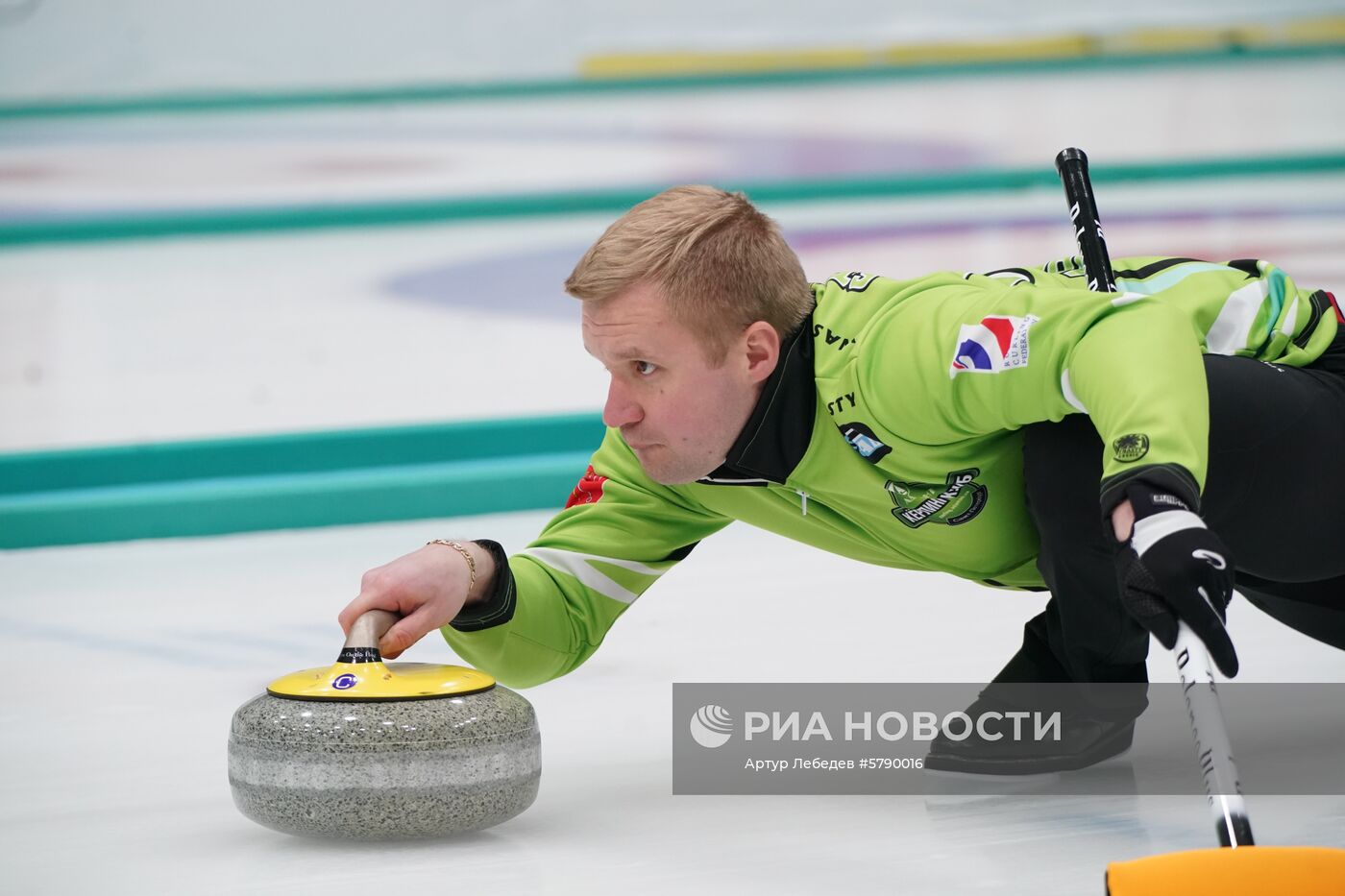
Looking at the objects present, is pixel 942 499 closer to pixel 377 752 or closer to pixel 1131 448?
pixel 1131 448

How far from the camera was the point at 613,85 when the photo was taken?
9539mm

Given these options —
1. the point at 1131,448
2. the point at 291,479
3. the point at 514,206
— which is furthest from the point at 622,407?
the point at 514,206

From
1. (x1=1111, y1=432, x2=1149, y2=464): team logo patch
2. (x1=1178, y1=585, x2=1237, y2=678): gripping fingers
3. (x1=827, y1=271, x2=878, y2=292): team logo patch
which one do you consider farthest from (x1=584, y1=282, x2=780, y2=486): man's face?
(x1=1178, y1=585, x2=1237, y2=678): gripping fingers

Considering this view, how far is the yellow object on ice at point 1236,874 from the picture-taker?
111 cm

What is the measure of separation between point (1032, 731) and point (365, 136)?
24.3ft

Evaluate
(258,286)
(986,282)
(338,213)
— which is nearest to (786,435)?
(986,282)

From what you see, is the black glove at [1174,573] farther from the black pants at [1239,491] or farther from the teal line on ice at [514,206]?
the teal line on ice at [514,206]

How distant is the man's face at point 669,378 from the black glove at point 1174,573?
42 centimetres

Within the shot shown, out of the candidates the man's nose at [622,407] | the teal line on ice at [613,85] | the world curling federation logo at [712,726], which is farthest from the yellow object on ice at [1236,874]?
the teal line on ice at [613,85]

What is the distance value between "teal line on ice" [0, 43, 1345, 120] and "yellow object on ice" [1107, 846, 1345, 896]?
859cm

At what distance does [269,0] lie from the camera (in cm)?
881

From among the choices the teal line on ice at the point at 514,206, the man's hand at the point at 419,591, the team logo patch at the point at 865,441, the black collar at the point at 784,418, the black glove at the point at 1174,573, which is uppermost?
the teal line on ice at the point at 514,206

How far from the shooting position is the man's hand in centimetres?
151

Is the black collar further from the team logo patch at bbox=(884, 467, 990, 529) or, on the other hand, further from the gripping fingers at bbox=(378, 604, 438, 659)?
the gripping fingers at bbox=(378, 604, 438, 659)
